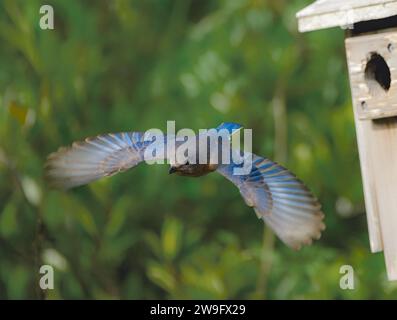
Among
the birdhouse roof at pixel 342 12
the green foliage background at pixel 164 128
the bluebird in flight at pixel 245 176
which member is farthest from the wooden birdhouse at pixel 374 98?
the green foliage background at pixel 164 128

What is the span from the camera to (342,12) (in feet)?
13.5

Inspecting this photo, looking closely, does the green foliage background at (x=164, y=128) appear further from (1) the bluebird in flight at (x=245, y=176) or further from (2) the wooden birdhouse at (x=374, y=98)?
(1) the bluebird in flight at (x=245, y=176)

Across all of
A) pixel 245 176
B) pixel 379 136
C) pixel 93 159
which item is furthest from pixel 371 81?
pixel 93 159

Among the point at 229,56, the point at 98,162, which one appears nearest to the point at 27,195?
the point at 229,56

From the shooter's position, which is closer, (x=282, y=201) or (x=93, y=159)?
(x=282, y=201)

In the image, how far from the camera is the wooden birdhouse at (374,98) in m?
4.08

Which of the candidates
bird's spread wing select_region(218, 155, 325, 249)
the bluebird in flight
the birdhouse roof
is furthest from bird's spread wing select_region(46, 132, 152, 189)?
the birdhouse roof

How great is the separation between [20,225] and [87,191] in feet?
1.16

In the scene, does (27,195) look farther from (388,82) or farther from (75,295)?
(388,82)

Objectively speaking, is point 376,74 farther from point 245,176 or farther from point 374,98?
point 245,176

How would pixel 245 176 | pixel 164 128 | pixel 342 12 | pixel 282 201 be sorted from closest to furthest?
pixel 282 201, pixel 245 176, pixel 342 12, pixel 164 128

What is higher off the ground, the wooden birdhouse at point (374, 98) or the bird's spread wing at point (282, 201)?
the wooden birdhouse at point (374, 98)

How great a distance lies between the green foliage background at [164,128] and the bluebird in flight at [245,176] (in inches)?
67.0

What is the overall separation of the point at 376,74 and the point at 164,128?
1.75m
